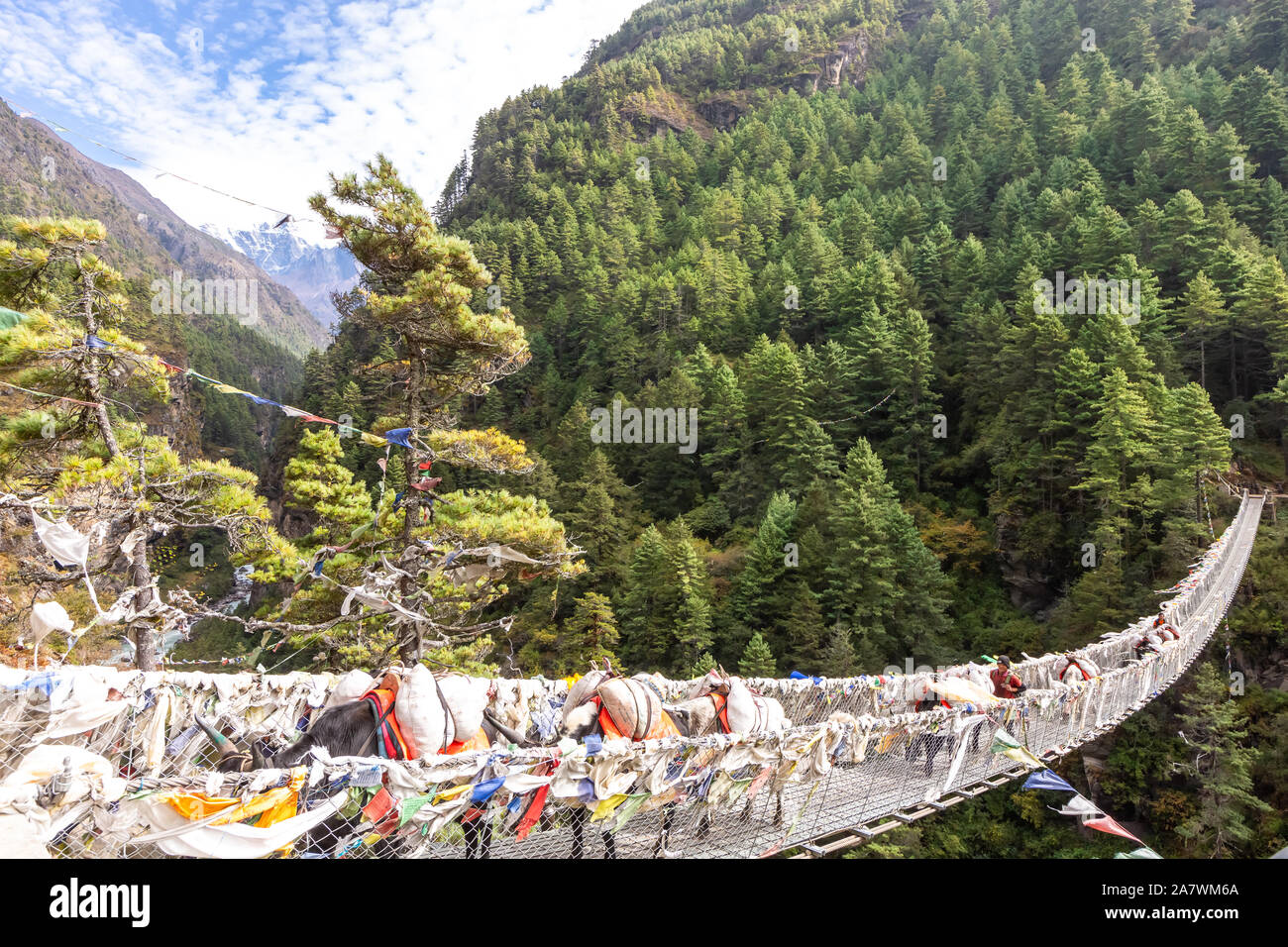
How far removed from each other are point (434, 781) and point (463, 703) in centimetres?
79

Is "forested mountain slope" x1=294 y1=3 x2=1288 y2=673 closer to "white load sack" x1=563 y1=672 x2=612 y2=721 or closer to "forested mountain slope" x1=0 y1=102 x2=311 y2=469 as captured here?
"white load sack" x1=563 y1=672 x2=612 y2=721

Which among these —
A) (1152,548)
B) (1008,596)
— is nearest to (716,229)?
(1008,596)

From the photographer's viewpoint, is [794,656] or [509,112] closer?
[794,656]

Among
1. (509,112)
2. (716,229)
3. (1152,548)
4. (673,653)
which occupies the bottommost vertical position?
(673,653)

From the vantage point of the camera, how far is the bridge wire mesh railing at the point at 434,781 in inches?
120

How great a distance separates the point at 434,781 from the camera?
12.0ft

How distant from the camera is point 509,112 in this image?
95625 mm

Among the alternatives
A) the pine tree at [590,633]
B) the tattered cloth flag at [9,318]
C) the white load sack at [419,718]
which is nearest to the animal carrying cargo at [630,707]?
the white load sack at [419,718]

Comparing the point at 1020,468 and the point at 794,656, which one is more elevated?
the point at 1020,468

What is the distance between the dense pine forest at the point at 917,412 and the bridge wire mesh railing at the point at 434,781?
2922mm

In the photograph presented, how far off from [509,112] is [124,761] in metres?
105

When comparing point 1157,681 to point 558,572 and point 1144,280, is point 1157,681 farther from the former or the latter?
point 1144,280

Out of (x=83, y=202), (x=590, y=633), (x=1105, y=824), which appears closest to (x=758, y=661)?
(x=590, y=633)

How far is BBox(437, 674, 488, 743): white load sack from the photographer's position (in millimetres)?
4398
